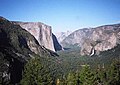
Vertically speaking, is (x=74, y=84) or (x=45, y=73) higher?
(x=45, y=73)

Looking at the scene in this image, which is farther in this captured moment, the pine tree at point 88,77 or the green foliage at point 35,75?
the green foliage at point 35,75

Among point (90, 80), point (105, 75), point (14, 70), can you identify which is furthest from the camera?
point (14, 70)

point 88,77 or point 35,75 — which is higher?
point 35,75

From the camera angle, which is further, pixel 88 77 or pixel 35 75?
pixel 35 75

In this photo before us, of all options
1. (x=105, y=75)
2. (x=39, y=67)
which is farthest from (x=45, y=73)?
(x=105, y=75)

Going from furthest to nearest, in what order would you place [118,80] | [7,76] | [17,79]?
[17,79] < [7,76] < [118,80]

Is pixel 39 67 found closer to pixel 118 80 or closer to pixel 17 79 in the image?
pixel 118 80

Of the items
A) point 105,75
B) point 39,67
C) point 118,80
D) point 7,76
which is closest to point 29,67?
point 39,67

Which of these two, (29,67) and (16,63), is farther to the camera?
(16,63)

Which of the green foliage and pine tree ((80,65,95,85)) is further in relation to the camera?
the green foliage
